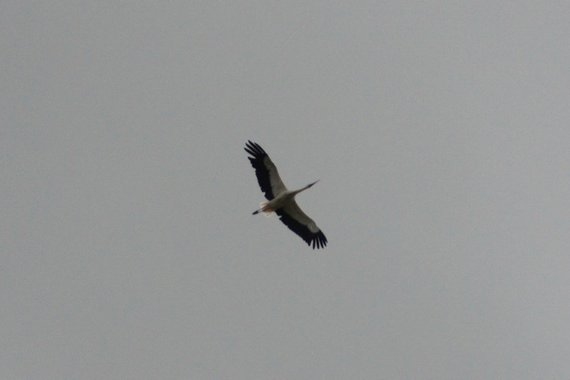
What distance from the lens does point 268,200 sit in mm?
54969

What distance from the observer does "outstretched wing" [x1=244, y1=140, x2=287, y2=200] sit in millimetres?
54344

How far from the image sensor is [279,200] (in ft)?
179

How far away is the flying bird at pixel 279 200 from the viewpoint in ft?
179

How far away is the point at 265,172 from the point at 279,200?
139 cm

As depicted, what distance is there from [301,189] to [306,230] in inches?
105

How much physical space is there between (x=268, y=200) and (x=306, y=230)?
2.56m

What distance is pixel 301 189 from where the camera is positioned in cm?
5441

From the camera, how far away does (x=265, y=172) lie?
5478 centimetres

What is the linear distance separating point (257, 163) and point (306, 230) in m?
4.09

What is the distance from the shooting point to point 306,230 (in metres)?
56.3

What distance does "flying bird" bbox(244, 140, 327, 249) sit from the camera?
54469 millimetres

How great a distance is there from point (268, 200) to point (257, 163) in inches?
68.4

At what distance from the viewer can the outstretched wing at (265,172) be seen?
54.3 meters
